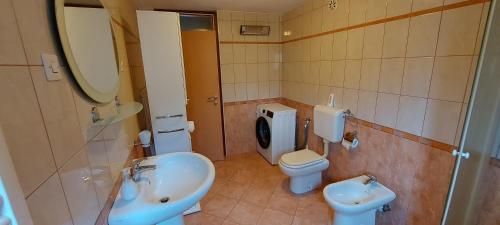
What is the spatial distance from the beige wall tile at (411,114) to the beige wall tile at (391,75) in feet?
0.34

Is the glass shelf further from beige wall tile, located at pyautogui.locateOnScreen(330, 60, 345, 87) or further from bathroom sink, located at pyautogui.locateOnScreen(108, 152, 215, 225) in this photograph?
beige wall tile, located at pyautogui.locateOnScreen(330, 60, 345, 87)

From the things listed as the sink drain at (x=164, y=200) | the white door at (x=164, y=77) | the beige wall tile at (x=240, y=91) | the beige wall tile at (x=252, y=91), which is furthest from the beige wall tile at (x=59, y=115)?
the beige wall tile at (x=252, y=91)

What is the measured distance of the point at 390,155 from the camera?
168 cm

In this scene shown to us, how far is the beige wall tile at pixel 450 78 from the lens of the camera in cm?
120

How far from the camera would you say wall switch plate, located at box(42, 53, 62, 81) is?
0.60 metres

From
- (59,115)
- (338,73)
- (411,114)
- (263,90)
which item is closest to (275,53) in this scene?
(263,90)

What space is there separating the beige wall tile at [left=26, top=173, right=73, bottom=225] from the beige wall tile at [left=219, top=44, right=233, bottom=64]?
8.06 feet

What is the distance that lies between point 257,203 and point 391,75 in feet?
5.53

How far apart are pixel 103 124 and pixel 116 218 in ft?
1.36

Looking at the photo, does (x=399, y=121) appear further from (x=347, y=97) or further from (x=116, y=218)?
(x=116, y=218)

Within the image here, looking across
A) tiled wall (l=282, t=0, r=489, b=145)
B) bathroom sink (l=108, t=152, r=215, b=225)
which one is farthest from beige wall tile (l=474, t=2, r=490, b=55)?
bathroom sink (l=108, t=152, r=215, b=225)

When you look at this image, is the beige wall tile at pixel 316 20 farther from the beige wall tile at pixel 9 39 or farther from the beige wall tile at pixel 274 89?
the beige wall tile at pixel 9 39

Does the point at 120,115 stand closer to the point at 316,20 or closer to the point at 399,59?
the point at 399,59

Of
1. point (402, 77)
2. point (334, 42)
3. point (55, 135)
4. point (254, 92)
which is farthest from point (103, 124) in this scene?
point (254, 92)
